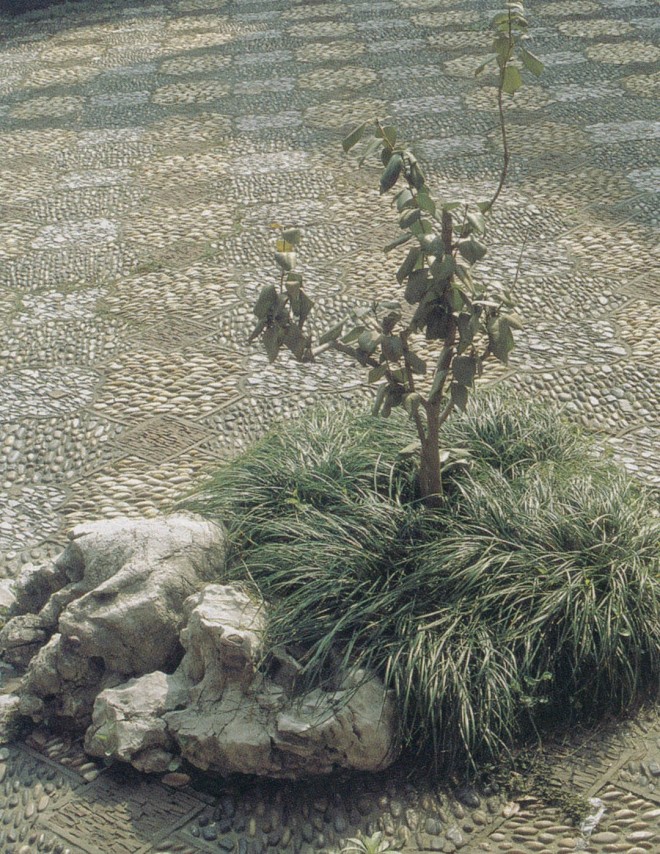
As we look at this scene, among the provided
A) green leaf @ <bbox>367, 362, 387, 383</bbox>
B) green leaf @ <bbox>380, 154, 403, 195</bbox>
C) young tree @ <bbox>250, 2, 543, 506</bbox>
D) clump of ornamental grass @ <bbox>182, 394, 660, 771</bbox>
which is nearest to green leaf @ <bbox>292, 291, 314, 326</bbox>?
young tree @ <bbox>250, 2, 543, 506</bbox>

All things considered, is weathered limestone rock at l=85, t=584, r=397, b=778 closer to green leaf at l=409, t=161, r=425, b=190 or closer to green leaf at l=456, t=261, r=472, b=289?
green leaf at l=456, t=261, r=472, b=289

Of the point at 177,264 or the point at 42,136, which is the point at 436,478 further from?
the point at 42,136

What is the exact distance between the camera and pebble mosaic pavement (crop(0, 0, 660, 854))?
9.17 ft

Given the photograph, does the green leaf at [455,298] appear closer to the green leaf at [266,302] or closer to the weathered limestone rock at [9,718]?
the green leaf at [266,302]

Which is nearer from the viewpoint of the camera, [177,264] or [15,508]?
[15,508]

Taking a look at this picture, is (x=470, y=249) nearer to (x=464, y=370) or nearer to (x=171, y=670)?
(x=464, y=370)

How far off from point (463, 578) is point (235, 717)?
765 mm

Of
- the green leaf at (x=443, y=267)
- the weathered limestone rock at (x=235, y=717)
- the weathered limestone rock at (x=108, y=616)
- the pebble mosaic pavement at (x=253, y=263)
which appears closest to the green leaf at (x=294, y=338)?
the green leaf at (x=443, y=267)

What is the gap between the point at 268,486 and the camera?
352 cm

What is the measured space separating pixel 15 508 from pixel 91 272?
2.25 metres

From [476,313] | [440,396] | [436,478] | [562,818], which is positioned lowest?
[562,818]

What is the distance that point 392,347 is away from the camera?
305 centimetres

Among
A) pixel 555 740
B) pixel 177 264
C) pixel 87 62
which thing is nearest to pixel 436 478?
pixel 555 740

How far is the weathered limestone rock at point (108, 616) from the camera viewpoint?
3.04 metres
